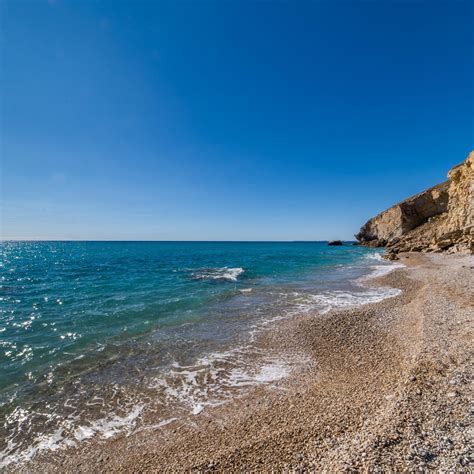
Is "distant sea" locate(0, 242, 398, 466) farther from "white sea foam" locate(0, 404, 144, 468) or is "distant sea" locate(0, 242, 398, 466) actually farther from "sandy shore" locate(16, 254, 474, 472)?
"sandy shore" locate(16, 254, 474, 472)

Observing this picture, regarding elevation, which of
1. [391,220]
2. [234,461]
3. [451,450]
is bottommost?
[234,461]

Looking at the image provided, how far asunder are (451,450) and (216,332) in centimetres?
947

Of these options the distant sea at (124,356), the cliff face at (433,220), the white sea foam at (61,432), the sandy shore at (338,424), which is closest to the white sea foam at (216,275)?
the distant sea at (124,356)

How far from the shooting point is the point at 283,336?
11.4m

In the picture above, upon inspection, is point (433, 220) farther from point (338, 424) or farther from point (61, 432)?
point (61, 432)

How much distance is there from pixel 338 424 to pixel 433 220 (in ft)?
263

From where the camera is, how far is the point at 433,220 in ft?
226

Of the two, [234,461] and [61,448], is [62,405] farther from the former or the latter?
[234,461]

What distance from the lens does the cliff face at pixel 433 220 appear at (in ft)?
124

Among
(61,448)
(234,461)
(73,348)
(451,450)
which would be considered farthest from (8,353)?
(451,450)

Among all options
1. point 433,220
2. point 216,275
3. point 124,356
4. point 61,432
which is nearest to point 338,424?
point 61,432

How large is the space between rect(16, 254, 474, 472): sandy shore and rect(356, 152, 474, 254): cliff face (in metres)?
35.1

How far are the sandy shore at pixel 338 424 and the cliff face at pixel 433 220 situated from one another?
35107mm

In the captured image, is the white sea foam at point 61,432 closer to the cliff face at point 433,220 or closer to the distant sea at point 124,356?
the distant sea at point 124,356
